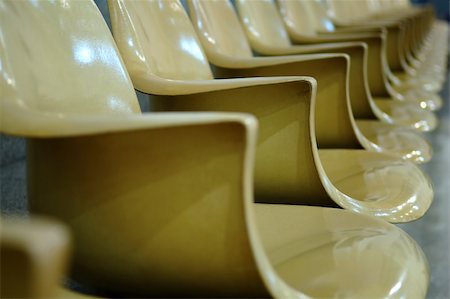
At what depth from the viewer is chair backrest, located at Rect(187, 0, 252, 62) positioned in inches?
74.0

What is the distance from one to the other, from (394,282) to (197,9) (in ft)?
3.92

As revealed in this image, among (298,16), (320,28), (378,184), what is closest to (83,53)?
(378,184)

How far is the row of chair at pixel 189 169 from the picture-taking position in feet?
2.43

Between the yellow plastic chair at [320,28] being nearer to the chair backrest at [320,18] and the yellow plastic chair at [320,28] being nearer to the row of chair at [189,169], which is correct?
the chair backrest at [320,18]

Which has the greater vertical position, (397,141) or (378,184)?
(378,184)

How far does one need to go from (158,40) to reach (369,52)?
1.14 m

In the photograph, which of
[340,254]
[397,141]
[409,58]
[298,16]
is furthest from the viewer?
[409,58]

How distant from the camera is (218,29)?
199 centimetres

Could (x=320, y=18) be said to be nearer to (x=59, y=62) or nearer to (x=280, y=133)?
(x=280, y=133)

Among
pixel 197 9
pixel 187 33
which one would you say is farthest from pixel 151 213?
pixel 197 9

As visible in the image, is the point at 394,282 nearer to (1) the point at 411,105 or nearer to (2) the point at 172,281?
(2) the point at 172,281

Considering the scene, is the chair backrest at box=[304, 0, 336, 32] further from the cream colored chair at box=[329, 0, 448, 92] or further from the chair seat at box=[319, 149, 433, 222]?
the chair seat at box=[319, 149, 433, 222]

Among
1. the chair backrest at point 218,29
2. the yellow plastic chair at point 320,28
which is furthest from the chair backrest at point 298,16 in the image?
the chair backrest at point 218,29

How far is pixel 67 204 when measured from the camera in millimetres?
820
